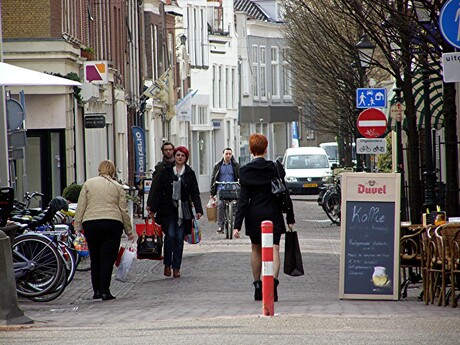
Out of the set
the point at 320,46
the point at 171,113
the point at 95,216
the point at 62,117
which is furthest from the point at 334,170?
the point at 95,216

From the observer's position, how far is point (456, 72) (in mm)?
12398

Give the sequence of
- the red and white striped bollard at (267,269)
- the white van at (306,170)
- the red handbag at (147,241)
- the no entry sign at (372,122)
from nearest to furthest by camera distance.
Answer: the red and white striped bollard at (267,269) → the red handbag at (147,241) → the no entry sign at (372,122) → the white van at (306,170)

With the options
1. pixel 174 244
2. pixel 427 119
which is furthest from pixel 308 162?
pixel 174 244

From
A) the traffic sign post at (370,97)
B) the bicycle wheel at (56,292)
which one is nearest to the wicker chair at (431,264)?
the bicycle wheel at (56,292)

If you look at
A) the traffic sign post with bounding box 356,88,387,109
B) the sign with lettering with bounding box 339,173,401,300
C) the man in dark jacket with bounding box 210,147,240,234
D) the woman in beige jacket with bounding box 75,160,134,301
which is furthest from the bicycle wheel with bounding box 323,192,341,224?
the sign with lettering with bounding box 339,173,401,300

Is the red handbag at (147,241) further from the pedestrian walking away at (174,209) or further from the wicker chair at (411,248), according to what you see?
the wicker chair at (411,248)

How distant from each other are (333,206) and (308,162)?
60.3ft

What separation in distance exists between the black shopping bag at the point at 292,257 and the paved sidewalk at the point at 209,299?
13.7 inches

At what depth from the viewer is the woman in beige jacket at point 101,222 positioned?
16016 mm

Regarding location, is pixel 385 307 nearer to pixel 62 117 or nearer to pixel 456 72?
pixel 456 72

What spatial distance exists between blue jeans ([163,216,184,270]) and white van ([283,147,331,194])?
31248 millimetres

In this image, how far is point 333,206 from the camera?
1312 inches

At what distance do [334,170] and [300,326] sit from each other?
2793 centimetres

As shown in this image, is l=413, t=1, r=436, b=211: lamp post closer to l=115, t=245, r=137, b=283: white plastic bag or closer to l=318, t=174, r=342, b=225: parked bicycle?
l=115, t=245, r=137, b=283: white plastic bag
